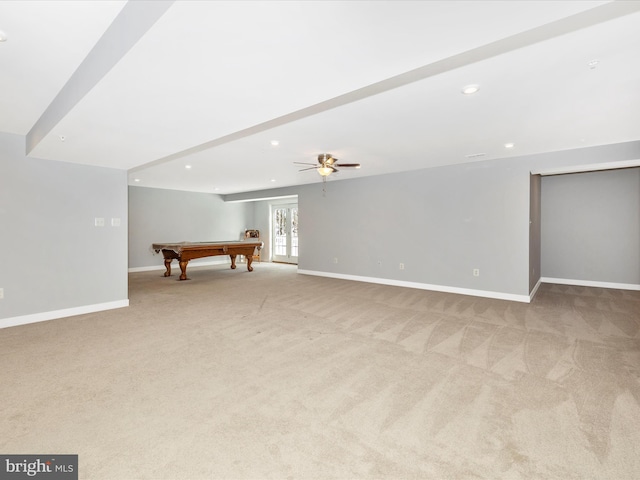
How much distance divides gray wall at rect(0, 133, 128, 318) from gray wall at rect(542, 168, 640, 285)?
804 centimetres

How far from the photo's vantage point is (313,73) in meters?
1.81

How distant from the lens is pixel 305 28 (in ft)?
4.58

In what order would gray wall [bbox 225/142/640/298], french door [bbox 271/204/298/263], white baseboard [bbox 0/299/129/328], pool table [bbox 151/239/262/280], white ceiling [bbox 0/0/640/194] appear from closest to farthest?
white ceiling [bbox 0/0/640/194] → white baseboard [bbox 0/299/129/328] → gray wall [bbox 225/142/640/298] → pool table [bbox 151/239/262/280] → french door [bbox 271/204/298/263]

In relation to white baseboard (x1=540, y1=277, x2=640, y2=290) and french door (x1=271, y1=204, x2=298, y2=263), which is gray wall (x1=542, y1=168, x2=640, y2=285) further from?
french door (x1=271, y1=204, x2=298, y2=263)

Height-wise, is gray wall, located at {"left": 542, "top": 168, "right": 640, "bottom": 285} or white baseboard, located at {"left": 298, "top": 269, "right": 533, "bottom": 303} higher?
gray wall, located at {"left": 542, "top": 168, "right": 640, "bottom": 285}

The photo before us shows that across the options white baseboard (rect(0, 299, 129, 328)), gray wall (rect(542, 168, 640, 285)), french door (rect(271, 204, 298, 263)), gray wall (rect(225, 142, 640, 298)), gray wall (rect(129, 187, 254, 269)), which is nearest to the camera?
white baseboard (rect(0, 299, 129, 328))

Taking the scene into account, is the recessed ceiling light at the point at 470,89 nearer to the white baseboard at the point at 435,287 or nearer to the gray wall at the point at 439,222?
the gray wall at the point at 439,222

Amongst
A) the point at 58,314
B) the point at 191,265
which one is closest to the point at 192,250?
the point at 191,265

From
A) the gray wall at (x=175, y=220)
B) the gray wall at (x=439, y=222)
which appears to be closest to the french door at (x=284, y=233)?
the gray wall at (x=175, y=220)

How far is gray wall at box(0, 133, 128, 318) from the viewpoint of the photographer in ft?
11.9

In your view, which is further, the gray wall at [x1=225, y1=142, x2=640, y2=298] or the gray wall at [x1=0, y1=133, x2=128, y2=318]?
the gray wall at [x1=225, y1=142, x2=640, y2=298]

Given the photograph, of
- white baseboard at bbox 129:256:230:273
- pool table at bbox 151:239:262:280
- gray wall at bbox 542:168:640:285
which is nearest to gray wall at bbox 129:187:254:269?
white baseboard at bbox 129:256:230:273

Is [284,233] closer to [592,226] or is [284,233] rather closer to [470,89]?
[592,226]

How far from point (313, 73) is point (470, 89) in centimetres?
143
